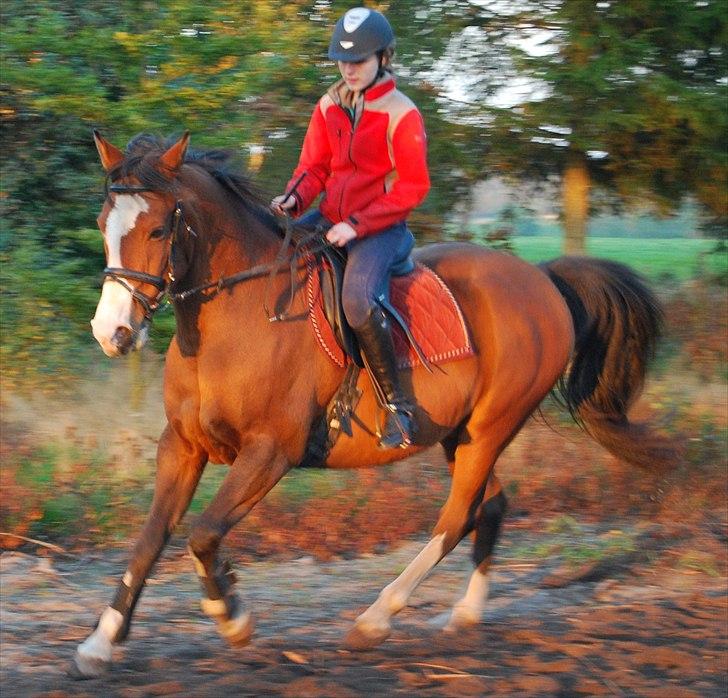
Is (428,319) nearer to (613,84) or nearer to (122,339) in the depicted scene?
(122,339)

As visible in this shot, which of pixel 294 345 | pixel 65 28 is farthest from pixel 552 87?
pixel 294 345

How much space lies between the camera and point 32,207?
32.8ft

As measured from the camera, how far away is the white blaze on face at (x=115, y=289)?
454cm

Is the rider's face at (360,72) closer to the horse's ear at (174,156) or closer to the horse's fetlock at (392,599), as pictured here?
the horse's ear at (174,156)

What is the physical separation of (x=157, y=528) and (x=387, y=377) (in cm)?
132

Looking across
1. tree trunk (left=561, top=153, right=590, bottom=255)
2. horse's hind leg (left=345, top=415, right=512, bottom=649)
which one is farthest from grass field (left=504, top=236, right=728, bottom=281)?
horse's hind leg (left=345, top=415, right=512, bottom=649)

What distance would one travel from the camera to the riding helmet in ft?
17.6

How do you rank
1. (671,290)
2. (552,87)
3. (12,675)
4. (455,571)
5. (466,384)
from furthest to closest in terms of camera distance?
(671,290) → (552,87) → (455,571) → (466,384) → (12,675)

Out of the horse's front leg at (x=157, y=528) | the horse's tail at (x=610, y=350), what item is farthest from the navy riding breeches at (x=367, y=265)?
the horse's tail at (x=610, y=350)

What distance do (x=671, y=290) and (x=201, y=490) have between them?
286 inches

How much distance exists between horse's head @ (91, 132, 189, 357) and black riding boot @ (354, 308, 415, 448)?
104cm

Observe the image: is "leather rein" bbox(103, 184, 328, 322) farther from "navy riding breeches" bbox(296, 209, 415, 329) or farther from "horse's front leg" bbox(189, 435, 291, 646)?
"horse's front leg" bbox(189, 435, 291, 646)

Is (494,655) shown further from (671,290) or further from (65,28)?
(671,290)

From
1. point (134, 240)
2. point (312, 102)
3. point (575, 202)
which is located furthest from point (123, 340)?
point (575, 202)
